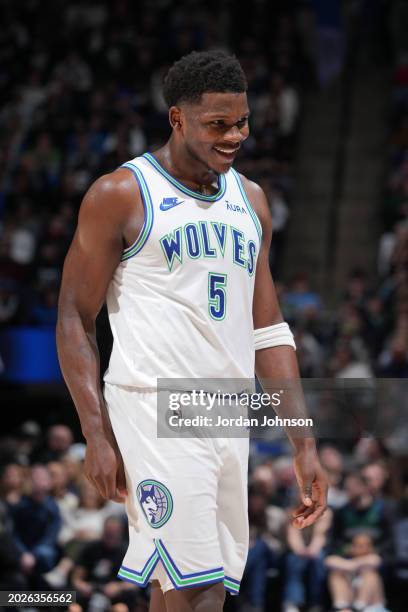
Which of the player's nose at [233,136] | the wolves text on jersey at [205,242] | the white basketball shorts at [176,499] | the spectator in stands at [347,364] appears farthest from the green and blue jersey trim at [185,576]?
the spectator in stands at [347,364]

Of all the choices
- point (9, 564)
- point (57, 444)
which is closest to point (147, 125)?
point (57, 444)

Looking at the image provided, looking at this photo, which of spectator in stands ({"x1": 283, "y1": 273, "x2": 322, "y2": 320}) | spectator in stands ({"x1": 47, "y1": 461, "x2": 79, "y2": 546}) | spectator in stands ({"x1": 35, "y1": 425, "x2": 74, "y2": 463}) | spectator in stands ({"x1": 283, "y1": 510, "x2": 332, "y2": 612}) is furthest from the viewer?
spectator in stands ({"x1": 283, "y1": 273, "x2": 322, "y2": 320})

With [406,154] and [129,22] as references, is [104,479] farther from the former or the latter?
[129,22]

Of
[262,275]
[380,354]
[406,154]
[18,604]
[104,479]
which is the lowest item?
[18,604]

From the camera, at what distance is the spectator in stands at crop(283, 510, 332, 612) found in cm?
732

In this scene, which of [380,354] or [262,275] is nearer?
[262,275]

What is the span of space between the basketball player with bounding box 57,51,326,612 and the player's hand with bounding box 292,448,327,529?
236 mm

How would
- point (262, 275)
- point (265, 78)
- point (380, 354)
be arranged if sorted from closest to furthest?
point (262, 275), point (380, 354), point (265, 78)

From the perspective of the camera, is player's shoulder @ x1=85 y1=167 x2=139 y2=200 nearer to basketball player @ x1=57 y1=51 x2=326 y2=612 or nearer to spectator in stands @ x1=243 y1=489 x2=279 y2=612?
basketball player @ x1=57 y1=51 x2=326 y2=612

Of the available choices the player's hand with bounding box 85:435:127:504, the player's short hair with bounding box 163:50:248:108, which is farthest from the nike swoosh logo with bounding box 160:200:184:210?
the player's hand with bounding box 85:435:127:504

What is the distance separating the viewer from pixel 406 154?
12.3 metres

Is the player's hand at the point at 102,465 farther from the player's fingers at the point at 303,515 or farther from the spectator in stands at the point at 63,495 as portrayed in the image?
the spectator in stands at the point at 63,495

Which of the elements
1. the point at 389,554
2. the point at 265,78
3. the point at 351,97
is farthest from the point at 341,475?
the point at 351,97

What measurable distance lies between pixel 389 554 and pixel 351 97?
8491 mm
